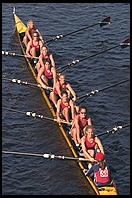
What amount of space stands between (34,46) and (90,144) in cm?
1127

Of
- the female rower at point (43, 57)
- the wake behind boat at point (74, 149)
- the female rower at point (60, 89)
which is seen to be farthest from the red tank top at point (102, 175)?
the female rower at point (43, 57)

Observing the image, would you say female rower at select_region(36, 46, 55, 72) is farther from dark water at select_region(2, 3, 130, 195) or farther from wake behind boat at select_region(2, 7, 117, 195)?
dark water at select_region(2, 3, 130, 195)

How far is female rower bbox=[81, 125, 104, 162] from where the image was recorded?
82.8 feet

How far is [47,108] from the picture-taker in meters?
30.8

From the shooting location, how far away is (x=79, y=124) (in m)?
27.1

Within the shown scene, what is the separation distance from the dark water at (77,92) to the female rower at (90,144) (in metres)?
1.10

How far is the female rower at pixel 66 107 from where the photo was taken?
28.2m

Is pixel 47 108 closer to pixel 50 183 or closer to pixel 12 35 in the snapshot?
pixel 50 183

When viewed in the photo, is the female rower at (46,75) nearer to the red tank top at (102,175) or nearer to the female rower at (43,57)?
the female rower at (43,57)

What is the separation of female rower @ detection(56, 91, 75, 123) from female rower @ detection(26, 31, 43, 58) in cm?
719

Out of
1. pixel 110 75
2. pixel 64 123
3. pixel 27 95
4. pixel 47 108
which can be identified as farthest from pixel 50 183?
pixel 110 75

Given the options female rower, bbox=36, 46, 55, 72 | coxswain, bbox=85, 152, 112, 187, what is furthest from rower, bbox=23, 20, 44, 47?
coxswain, bbox=85, 152, 112, 187

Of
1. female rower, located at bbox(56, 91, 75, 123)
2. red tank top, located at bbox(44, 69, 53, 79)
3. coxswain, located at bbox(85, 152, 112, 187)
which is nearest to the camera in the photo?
coxswain, located at bbox(85, 152, 112, 187)

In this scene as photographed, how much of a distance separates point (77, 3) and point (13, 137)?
1888 centimetres
